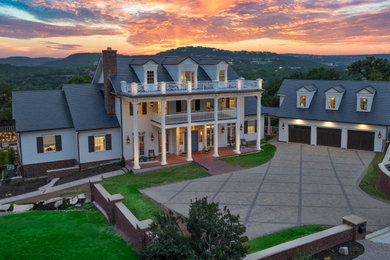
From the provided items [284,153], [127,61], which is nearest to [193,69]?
[127,61]

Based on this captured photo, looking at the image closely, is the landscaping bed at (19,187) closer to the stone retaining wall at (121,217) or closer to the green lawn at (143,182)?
the green lawn at (143,182)

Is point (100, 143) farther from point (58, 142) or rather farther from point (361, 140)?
point (361, 140)

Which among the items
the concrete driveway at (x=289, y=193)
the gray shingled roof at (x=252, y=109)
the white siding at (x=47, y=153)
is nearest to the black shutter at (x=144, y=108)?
the white siding at (x=47, y=153)

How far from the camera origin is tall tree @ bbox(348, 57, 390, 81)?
5339cm

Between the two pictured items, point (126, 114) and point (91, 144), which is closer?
point (91, 144)

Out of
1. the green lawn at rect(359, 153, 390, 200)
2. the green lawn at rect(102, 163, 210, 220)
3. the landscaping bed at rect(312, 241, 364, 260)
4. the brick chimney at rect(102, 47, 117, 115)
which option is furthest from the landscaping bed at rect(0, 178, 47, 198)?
the green lawn at rect(359, 153, 390, 200)

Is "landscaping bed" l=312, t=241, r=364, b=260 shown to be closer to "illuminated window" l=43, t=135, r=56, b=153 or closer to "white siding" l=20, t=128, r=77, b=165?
"white siding" l=20, t=128, r=77, b=165

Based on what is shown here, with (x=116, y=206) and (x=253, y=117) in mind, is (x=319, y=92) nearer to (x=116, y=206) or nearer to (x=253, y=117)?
(x=253, y=117)

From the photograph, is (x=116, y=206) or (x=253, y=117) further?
(x=253, y=117)

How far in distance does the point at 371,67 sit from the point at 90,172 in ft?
161

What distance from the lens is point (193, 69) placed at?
27.1 metres

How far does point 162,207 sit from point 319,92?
2095 cm

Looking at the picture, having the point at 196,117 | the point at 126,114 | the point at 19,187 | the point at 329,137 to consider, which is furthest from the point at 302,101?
the point at 19,187

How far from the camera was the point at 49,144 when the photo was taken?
2561 cm
